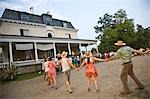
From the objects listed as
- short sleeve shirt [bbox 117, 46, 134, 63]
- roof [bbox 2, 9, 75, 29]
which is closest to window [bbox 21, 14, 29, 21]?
roof [bbox 2, 9, 75, 29]

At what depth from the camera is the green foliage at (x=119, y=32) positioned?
169 inches

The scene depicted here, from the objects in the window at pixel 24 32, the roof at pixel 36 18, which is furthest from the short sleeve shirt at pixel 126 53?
Answer: the window at pixel 24 32

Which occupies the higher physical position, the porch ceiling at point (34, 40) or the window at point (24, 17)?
the window at point (24, 17)

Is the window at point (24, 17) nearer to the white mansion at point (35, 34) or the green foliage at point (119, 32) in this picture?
the white mansion at point (35, 34)

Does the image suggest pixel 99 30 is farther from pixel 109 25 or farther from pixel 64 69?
pixel 64 69

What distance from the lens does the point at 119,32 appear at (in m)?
4.59

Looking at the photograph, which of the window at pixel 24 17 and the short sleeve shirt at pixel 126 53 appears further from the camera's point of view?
the window at pixel 24 17

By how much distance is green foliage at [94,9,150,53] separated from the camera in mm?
4293

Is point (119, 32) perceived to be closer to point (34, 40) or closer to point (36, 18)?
point (34, 40)

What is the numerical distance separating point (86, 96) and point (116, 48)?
3.38ft

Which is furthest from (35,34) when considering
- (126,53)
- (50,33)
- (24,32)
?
(126,53)

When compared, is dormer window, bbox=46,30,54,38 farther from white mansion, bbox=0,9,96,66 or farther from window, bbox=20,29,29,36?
window, bbox=20,29,29,36

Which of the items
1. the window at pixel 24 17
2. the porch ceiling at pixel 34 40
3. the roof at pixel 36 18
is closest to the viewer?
the porch ceiling at pixel 34 40

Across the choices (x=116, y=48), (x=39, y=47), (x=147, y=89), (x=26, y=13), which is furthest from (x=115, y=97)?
(x=26, y=13)
